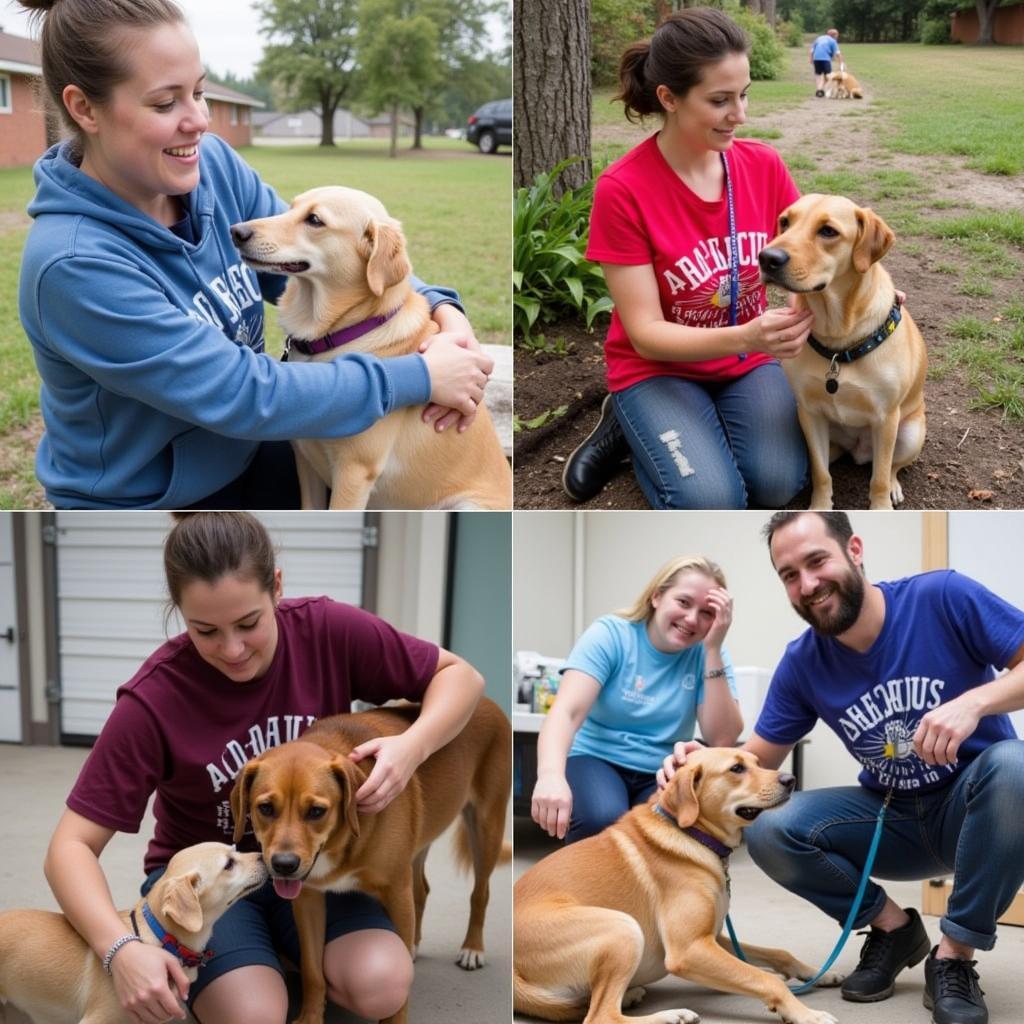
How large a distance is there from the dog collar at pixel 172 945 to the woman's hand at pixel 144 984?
4.7 inches

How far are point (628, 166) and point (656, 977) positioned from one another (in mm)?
2599

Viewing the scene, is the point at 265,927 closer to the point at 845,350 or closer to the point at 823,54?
the point at 845,350

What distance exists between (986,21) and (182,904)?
4.84 m

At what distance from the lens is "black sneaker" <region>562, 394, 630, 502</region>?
12.7 ft

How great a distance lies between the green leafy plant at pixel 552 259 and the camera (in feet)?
15.4

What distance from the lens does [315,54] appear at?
656 inches

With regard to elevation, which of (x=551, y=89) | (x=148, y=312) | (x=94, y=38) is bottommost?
(x=148, y=312)

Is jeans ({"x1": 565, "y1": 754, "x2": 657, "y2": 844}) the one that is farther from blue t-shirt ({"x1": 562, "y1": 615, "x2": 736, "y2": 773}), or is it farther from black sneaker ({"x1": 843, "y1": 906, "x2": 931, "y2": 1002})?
black sneaker ({"x1": 843, "y1": 906, "x2": 931, "y2": 1002})

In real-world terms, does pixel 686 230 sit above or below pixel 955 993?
above

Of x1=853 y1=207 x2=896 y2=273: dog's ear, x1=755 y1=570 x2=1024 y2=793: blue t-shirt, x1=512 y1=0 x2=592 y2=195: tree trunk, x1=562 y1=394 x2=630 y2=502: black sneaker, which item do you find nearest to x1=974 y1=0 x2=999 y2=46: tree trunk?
x1=512 y1=0 x2=592 y2=195: tree trunk

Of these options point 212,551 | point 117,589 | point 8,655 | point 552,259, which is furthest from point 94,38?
point 8,655

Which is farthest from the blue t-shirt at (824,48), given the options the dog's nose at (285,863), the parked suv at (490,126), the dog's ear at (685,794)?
the parked suv at (490,126)

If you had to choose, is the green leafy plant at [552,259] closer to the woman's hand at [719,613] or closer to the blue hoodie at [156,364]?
the woman's hand at [719,613]

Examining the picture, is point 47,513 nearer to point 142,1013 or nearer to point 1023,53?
point 142,1013
